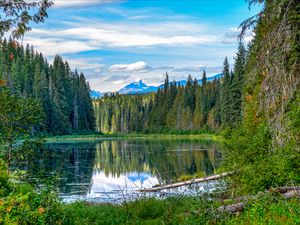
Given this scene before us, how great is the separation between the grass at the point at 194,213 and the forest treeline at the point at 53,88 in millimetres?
69683

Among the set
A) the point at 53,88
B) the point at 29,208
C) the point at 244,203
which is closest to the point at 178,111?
the point at 53,88

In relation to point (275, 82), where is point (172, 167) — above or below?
below

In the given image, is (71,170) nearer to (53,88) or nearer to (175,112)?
(53,88)

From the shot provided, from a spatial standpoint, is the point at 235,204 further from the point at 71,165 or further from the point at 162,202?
the point at 71,165

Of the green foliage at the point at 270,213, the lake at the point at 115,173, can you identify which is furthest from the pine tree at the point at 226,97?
the green foliage at the point at 270,213

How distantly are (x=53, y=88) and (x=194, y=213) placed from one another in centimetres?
9521

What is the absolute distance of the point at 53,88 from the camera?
10325cm

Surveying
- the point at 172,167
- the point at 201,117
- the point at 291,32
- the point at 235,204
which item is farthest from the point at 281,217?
the point at 201,117

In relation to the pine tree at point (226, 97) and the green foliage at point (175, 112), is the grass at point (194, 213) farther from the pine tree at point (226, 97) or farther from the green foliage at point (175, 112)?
the green foliage at point (175, 112)

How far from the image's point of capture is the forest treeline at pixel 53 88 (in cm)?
9425

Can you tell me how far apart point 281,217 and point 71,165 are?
3153 cm

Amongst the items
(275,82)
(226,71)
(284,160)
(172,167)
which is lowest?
(172,167)

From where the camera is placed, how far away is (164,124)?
137500 millimetres

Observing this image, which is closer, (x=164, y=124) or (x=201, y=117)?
(x=201, y=117)
